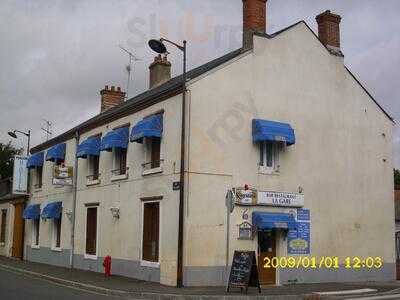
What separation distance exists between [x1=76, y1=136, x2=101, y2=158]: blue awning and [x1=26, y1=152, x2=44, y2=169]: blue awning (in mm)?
7650

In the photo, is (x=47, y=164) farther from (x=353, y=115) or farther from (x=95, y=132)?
(x=353, y=115)

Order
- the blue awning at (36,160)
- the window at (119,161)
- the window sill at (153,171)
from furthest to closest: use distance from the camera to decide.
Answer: the blue awning at (36,160) < the window at (119,161) < the window sill at (153,171)

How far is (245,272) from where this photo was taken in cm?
1673

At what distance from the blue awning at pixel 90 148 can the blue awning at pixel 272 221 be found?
8132 mm

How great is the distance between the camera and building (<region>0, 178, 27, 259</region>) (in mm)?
34250

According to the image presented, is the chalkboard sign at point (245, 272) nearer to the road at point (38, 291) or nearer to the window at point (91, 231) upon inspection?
the road at point (38, 291)

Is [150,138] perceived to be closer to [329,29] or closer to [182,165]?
[182,165]

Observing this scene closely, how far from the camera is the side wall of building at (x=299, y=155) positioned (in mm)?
18938

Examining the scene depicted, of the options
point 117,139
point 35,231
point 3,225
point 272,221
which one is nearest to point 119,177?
point 117,139

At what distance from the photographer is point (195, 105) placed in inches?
750

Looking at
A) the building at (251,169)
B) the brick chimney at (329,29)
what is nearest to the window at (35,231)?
the building at (251,169)

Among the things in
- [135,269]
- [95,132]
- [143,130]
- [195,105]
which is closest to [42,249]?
[95,132]

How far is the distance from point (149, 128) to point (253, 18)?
5.41 m

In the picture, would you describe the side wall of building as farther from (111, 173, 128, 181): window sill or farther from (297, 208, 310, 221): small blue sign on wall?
(111, 173, 128, 181): window sill
